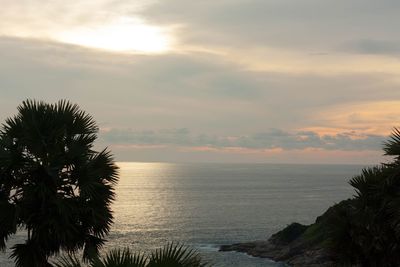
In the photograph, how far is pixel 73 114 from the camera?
16.9m

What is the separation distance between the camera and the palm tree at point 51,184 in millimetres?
14836

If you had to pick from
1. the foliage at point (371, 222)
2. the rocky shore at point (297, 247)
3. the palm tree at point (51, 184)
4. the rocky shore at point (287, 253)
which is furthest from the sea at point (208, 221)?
the palm tree at point (51, 184)

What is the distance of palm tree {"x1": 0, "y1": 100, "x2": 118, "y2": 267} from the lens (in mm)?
14836

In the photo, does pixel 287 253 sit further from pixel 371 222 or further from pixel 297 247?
pixel 371 222

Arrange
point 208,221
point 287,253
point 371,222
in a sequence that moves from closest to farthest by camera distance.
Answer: point 371,222
point 287,253
point 208,221

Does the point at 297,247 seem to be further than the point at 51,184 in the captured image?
Yes

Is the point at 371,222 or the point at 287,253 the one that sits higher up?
the point at 371,222

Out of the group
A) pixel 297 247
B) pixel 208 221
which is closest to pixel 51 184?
pixel 297 247

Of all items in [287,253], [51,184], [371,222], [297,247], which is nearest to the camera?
[51,184]

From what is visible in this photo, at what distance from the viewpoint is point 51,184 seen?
50.3ft

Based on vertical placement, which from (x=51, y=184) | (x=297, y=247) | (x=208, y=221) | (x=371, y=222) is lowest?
Result: (x=208, y=221)

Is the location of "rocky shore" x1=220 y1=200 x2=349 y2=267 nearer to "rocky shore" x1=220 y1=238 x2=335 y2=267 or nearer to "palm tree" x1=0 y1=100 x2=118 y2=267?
"rocky shore" x1=220 y1=238 x2=335 y2=267

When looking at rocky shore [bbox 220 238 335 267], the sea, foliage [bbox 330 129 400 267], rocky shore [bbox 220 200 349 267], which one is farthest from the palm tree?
rocky shore [bbox 220 200 349 267]

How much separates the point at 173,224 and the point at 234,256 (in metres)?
47.4
